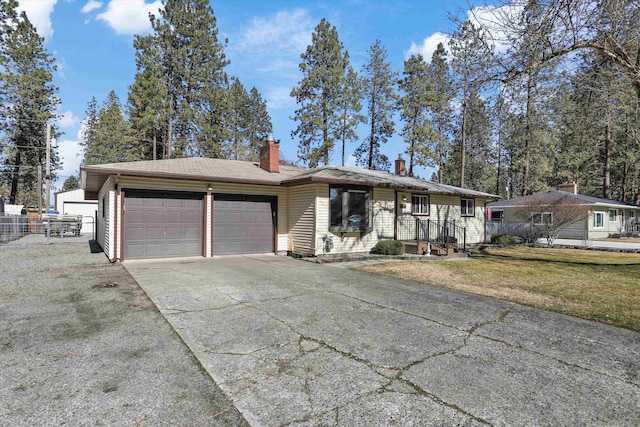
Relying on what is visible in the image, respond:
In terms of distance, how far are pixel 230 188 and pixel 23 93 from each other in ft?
83.0

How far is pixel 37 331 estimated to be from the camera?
4.04 m

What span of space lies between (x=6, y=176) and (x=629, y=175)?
6198cm

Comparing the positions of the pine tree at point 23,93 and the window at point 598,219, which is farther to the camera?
the pine tree at point 23,93

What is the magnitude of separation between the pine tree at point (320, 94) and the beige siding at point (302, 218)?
13533 mm

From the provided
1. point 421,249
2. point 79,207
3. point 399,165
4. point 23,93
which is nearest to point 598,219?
point 399,165

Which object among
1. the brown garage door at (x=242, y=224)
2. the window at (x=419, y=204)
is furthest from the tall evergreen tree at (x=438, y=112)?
the brown garage door at (x=242, y=224)

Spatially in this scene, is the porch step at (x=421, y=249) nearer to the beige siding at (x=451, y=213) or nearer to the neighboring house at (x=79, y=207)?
the beige siding at (x=451, y=213)

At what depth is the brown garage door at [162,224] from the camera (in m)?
9.88

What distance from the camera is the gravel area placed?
2389mm

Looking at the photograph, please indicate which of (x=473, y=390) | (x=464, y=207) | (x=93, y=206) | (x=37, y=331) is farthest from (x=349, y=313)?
(x=93, y=206)

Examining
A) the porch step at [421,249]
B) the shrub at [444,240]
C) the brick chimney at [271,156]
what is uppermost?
the brick chimney at [271,156]

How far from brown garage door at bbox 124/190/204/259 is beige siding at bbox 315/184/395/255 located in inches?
154

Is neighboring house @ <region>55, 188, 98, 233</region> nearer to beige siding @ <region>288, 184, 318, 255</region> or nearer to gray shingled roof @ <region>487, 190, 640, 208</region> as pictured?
beige siding @ <region>288, 184, 318, 255</region>

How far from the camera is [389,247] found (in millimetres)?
11805
